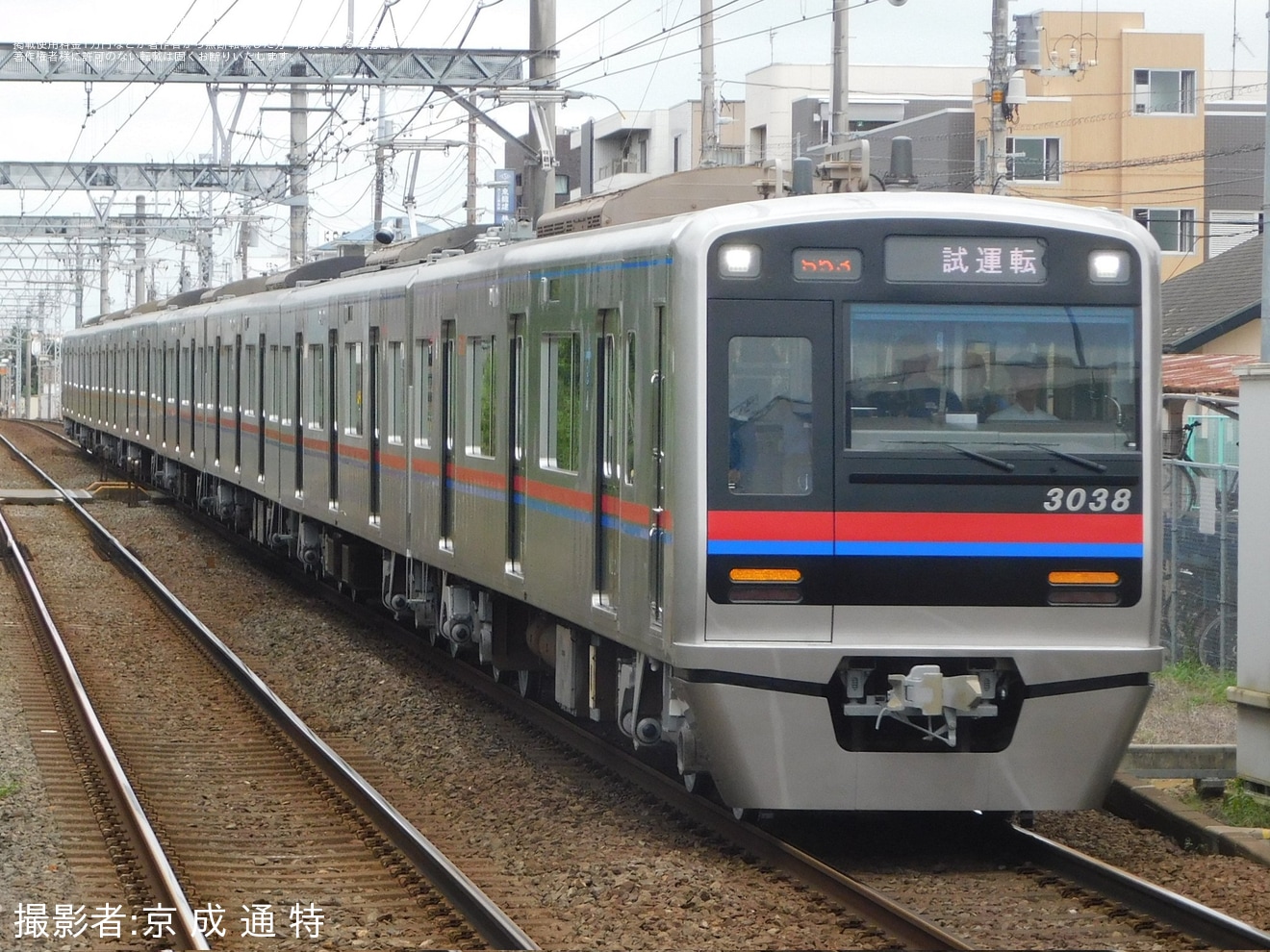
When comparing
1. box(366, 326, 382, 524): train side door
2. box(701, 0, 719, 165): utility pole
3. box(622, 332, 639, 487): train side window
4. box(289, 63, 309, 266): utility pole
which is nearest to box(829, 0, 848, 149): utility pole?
box(701, 0, 719, 165): utility pole

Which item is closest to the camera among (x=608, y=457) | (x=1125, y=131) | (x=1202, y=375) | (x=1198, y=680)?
(x=608, y=457)

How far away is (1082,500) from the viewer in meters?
7.27

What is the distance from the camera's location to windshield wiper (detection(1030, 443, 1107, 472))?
7.25 meters

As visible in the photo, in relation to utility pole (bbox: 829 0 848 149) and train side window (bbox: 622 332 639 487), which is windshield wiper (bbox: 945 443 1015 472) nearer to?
train side window (bbox: 622 332 639 487)

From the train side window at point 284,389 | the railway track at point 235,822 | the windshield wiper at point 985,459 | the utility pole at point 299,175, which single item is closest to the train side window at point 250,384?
the train side window at point 284,389

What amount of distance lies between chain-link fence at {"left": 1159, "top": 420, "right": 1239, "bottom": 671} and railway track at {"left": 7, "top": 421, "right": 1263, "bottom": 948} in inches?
186

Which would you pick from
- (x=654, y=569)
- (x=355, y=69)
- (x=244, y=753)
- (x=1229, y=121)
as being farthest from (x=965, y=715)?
(x=1229, y=121)

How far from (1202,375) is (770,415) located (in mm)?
11196

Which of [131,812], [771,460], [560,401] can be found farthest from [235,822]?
[771,460]

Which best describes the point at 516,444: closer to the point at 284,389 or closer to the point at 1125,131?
the point at 284,389

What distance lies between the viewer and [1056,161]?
3759 cm

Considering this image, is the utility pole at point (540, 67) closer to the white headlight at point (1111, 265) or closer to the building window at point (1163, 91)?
the white headlight at point (1111, 265)

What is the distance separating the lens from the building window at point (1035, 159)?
126 feet

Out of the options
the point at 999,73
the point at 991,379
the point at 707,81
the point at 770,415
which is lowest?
the point at 770,415
